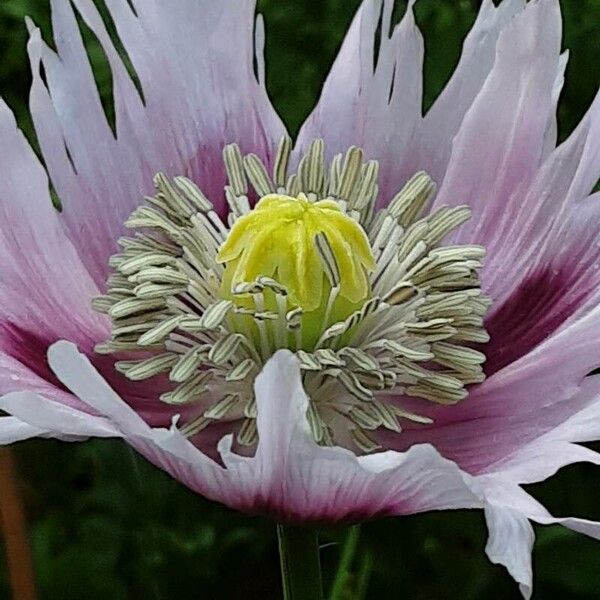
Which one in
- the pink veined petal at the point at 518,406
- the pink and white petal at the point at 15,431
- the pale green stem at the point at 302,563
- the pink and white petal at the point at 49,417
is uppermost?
the pink veined petal at the point at 518,406

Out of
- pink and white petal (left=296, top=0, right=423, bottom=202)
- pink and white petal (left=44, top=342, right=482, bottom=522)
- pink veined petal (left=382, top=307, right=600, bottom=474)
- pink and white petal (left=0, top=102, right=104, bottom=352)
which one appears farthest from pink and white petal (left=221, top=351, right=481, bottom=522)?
pink and white petal (left=296, top=0, right=423, bottom=202)

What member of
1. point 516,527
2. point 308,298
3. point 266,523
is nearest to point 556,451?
point 516,527

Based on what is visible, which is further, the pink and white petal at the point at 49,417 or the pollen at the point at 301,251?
the pollen at the point at 301,251

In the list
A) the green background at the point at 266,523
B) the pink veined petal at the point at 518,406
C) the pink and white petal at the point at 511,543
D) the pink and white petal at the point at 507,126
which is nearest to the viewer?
the pink and white petal at the point at 511,543

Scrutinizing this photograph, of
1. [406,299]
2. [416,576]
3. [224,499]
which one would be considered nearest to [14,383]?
[224,499]

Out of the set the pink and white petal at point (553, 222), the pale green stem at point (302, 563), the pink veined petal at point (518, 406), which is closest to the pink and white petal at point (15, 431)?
the pale green stem at point (302, 563)

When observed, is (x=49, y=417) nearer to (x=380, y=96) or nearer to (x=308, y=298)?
(x=308, y=298)

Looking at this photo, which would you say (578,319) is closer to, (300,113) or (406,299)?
(406,299)

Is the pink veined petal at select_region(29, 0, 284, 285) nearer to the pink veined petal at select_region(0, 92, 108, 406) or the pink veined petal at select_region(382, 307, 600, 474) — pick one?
the pink veined petal at select_region(0, 92, 108, 406)

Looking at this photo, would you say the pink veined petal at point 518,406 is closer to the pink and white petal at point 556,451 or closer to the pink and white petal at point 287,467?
the pink and white petal at point 556,451
